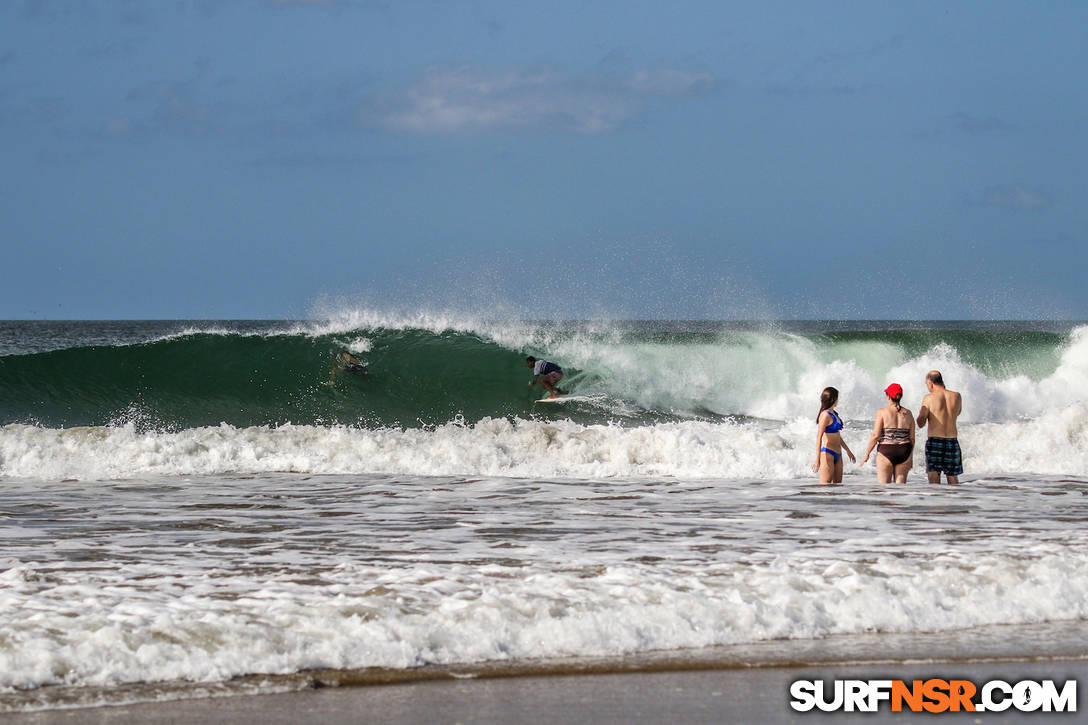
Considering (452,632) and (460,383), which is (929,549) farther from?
(460,383)

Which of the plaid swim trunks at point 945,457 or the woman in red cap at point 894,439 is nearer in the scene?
the woman in red cap at point 894,439

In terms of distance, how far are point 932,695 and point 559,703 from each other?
1.59 m

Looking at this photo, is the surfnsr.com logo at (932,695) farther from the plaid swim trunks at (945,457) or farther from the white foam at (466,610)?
the plaid swim trunks at (945,457)

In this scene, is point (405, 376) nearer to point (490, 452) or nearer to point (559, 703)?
point (490, 452)

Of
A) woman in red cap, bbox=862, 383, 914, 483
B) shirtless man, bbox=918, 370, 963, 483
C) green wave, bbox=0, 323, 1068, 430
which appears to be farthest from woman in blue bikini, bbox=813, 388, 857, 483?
green wave, bbox=0, 323, 1068, 430

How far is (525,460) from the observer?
1432 centimetres

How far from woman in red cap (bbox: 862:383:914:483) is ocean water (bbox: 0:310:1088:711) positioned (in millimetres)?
438

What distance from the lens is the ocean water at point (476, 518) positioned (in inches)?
209

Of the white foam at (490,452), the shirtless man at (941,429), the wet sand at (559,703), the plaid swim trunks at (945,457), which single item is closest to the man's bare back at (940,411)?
the shirtless man at (941,429)

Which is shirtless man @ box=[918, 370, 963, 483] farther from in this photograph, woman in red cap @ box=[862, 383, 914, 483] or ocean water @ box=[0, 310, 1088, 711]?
ocean water @ box=[0, 310, 1088, 711]

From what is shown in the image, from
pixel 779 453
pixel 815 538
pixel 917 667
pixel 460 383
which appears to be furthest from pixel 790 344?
pixel 917 667

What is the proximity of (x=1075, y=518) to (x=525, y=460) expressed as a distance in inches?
272

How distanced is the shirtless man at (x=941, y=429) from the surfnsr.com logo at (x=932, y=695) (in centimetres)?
730

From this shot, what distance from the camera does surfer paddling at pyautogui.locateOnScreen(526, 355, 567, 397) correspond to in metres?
19.0
